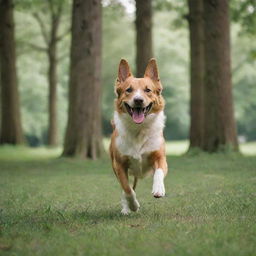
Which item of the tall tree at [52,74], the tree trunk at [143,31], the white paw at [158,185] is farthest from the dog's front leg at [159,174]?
the tall tree at [52,74]

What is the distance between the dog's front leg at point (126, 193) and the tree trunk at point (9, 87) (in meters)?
19.7

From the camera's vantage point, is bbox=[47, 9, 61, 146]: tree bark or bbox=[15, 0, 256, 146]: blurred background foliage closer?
bbox=[47, 9, 61, 146]: tree bark

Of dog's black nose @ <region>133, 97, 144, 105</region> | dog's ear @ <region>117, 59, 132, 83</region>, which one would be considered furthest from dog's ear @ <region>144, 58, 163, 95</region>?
dog's black nose @ <region>133, 97, 144, 105</region>

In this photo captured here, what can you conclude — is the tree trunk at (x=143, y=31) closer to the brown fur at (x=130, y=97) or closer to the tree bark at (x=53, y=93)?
the tree bark at (x=53, y=93)

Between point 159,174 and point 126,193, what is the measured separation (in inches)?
21.2

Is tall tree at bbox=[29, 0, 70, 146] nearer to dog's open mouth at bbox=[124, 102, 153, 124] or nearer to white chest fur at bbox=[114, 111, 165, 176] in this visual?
Answer: white chest fur at bbox=[114, 111, 165, 176]

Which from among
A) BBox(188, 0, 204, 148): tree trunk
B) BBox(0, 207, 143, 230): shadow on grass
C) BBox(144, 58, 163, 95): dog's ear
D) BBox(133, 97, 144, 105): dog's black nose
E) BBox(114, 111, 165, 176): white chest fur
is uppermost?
BBox(188, 0, 204, 148): tree trunk

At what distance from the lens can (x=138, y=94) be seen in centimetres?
694

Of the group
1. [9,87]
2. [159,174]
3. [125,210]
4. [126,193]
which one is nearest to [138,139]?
[159,174]

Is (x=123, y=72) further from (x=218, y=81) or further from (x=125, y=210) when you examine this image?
(x=218, y=81)

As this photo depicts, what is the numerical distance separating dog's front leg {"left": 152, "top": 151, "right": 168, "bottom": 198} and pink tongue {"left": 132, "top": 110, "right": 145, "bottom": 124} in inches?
20.4

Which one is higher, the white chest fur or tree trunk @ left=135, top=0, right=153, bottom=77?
tree trunk @ left=135, top=0, right=153, bottom=77

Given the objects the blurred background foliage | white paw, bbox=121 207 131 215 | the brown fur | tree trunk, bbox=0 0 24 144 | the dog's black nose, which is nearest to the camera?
the dog's black nose

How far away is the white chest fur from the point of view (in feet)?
23.9
